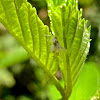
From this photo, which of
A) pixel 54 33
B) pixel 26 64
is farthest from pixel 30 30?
pixel 26 64

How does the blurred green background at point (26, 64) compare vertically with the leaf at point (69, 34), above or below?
below

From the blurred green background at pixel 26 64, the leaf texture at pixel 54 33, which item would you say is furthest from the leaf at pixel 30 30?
the blurred green background at pixel 26 64

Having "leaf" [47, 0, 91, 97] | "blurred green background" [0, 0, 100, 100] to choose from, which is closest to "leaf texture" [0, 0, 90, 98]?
"leaf" [47, 0, 91, 97]

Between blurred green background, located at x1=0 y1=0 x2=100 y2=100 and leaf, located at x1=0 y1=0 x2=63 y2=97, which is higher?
leaf, located at x1=0 y1=0 x2=63 y2=97

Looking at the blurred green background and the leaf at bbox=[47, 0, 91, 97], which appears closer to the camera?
the leaf at bbox=[47, 0, 91, 97]

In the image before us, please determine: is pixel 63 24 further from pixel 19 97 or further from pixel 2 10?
pixel 19 97

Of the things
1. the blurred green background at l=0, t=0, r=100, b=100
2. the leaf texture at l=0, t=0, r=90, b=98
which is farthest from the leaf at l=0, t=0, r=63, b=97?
the blurred green background at l=0, t=0, r=100, b=100

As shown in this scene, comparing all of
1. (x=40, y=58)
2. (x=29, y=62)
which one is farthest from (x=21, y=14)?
(x=29, y=62)

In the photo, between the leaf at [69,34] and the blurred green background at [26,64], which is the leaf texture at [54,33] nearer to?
the leaf at [69,34]

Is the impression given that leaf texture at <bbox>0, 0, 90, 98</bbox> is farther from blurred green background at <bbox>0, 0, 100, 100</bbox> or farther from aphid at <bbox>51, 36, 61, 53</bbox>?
blurred green background at <bbox>0, 0, 100, 100</bbox>
